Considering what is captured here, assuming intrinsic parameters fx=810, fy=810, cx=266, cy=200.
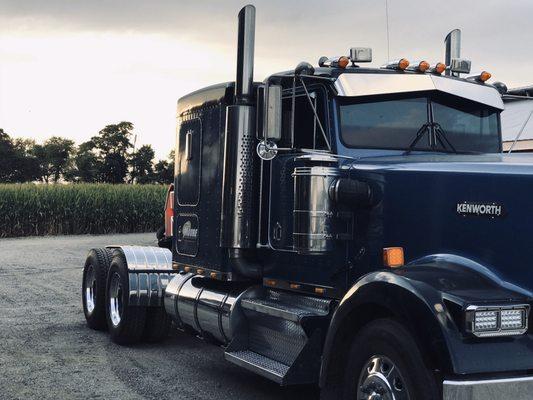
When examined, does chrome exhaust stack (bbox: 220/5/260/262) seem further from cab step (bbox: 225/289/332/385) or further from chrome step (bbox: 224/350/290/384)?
chrome step (bbox: 224/350/290/384)

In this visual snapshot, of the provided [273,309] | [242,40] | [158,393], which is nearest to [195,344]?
[158,393]

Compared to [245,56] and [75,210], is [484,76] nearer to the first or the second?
[245,56]

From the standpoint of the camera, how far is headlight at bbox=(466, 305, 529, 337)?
4.24 metres

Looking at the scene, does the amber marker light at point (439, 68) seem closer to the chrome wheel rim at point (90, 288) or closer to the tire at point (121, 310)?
the tire at point (121, 310)

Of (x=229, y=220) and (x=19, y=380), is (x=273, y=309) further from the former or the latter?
(x=19, y=380)

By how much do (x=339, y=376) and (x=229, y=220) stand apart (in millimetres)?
1947

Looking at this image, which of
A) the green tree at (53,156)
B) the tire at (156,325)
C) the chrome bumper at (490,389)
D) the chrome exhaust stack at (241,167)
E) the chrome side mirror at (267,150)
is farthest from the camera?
the green tree at (53,156)

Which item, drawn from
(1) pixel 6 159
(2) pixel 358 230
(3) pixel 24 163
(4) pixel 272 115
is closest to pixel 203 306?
(2) pixel 358 230

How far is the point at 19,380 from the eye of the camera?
716cm

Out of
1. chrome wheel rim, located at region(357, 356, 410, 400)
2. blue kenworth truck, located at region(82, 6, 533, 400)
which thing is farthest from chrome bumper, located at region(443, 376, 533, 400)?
chrome wheel rim, located at region(357, 356, 410, 400)

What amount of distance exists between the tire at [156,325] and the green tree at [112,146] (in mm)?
82642

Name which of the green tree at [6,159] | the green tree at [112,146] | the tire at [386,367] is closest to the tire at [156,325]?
the tire at [386,367]

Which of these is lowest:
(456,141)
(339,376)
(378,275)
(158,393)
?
(158,393)

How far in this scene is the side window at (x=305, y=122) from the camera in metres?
6.05
